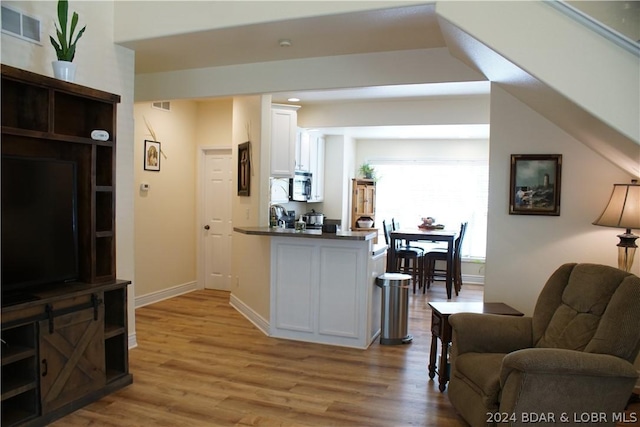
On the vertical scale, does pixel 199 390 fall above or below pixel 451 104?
below

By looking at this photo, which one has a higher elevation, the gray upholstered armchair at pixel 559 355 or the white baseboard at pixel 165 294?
the gray upholstered armchair at pixel 559 355

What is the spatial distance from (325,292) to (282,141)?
1.86 m

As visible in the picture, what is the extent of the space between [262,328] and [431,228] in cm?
390

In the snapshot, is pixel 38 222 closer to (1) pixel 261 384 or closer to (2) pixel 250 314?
(1) pixel 261 384

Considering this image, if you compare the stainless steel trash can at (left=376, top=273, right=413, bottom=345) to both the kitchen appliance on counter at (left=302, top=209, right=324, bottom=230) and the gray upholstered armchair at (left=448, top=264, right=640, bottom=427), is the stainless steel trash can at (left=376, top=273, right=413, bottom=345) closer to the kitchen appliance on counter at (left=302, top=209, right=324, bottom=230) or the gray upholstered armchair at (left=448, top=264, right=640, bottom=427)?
the gray upholstered armchair at (left=448, top=264, right=640, bottom=427)

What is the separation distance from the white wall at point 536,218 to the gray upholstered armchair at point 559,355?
77 cm

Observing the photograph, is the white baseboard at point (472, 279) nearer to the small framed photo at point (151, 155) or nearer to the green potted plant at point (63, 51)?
the small framed photo at point (151, 155)

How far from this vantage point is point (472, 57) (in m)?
3.30

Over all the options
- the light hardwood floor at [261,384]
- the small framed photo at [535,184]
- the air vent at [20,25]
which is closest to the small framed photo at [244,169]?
the light hardwood floor at [261,384]

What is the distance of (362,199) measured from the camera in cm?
855

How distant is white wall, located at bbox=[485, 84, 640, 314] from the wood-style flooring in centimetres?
102

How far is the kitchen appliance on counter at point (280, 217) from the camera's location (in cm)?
578

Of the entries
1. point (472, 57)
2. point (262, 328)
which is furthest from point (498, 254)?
point (262, 328)

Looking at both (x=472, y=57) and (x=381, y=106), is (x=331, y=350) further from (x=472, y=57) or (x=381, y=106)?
(x=381, y=106)
